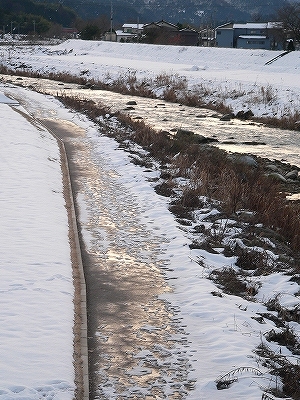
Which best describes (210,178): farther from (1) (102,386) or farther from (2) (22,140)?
(1) (102,386)

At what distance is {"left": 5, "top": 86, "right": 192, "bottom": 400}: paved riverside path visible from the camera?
6543 mm

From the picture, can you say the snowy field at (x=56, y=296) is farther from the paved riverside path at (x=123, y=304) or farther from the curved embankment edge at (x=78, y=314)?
the paved riverside path at (x=123, y=304)

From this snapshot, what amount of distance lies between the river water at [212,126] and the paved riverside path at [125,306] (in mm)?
8591

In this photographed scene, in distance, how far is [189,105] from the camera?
3578 centimetres

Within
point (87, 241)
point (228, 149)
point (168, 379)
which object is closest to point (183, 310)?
point (168, 379)

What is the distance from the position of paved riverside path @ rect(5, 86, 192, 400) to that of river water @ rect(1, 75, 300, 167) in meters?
8.59

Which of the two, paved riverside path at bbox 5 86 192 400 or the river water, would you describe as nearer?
paved riverside path at bbox 5 86 192 400

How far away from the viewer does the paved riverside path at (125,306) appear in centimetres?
654

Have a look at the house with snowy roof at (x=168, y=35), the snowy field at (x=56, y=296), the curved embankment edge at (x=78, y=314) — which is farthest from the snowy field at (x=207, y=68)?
the curved embankment edge at (x=78, y=314)

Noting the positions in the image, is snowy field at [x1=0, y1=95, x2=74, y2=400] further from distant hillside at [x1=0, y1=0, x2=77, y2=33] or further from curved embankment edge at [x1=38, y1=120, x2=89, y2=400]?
distant hillside at [x1=0, y1=0, x2=77, y2=33]

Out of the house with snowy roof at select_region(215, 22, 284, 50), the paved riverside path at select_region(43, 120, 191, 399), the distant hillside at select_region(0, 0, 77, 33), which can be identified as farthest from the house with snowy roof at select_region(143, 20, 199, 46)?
the paved riverside path at select_region(43, 120, 191, 399)

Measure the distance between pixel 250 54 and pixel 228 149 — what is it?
108ft

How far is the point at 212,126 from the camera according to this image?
27359mm

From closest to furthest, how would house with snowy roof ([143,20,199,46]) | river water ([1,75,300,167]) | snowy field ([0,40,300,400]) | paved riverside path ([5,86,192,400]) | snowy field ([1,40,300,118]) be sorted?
snowy field ([0,40,300,400]), paved riverside path ([5,86,192,400]), river water ([1,75,300,167]), snowy field ([1,40,300,118]), house with snowy roof ([143,20,199,46])
